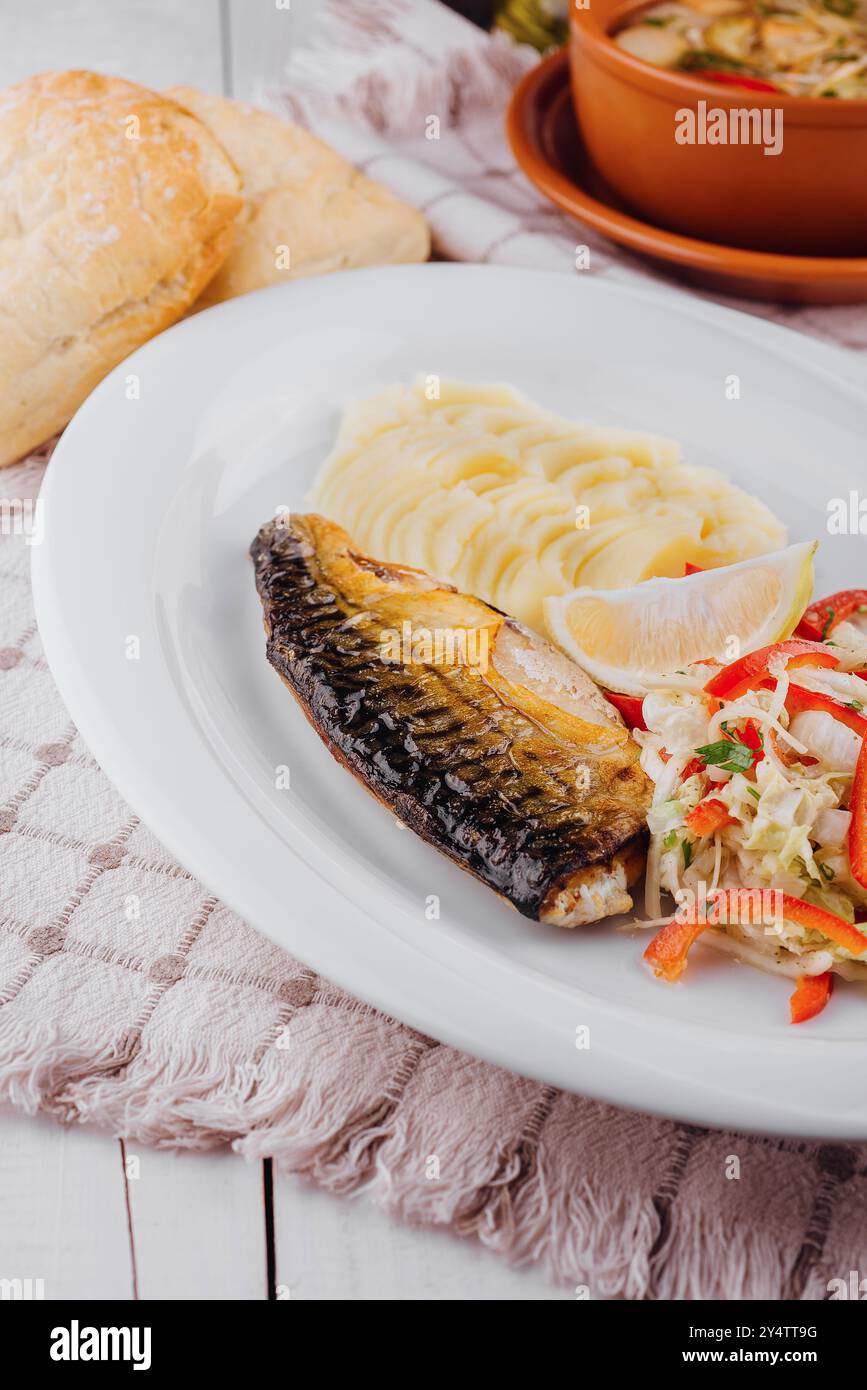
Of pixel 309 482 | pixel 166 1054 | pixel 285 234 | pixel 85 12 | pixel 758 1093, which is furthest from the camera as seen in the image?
pixel 85 12

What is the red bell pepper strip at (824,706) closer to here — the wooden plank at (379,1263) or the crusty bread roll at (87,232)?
the wooden plank at (379,1263)

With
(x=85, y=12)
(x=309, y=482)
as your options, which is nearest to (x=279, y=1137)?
(x=309, y=482)

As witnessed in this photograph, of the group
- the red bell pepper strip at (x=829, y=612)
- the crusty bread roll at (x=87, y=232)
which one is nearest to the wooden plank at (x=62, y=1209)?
the red bell pepper strip at (x=829, y=612)

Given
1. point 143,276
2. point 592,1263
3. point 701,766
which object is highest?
point 143,276

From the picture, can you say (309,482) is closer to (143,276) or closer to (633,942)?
(143,276)

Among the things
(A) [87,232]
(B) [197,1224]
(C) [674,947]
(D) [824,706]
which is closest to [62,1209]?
(B) [197,1224]
